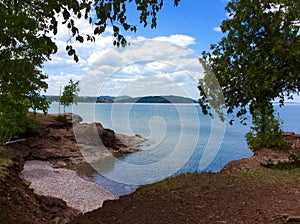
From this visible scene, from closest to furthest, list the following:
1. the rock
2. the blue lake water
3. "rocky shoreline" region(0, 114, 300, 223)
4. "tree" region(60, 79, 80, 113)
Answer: the rock, "rocky shoreline" region(0, 114, 300, 223), the blue lake water, "tree" region(60, 79, 80, 113)

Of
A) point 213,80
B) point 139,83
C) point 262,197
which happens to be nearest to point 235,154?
point 213,80

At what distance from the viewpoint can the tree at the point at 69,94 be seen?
3428cm

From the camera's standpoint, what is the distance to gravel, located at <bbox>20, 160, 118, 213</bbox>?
38.4ft

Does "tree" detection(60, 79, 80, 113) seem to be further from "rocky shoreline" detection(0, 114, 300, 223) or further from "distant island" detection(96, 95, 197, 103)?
"distant island" detection(96, 95, 197, 103)

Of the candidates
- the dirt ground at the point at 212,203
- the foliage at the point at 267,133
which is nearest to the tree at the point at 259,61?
the foliage at the point at 267,133

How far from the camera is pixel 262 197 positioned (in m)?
7.14

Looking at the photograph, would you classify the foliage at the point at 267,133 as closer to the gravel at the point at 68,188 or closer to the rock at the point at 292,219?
the gravel at the point at 68,188

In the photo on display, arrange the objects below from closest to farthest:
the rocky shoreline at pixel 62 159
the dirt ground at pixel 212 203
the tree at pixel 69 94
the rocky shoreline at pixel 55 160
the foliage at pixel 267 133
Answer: the dirt ground at pixel 212 203 < the rocky shoreline at pixel 55 160 < the rocky shoreline at pixel 62 159 < the foliage at pixel 267 133 < the tree at pixel 69 94

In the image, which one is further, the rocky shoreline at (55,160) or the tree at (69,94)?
the tree at (69,94)

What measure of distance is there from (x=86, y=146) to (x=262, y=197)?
70.4 feet

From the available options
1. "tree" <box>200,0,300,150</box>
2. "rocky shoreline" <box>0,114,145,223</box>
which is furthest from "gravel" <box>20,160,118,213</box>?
"tree" <box>200,0,300,150</box>

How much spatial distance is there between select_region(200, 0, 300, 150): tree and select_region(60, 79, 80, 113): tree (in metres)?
22.6

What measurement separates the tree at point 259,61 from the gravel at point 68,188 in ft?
22.8

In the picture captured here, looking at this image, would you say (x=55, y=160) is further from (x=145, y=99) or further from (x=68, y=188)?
(x=145, y=99)
